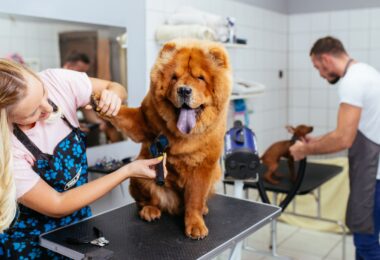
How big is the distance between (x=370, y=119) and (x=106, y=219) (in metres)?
1.44

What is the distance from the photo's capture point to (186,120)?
126 centimetres

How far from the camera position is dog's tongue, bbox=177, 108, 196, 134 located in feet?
4.12

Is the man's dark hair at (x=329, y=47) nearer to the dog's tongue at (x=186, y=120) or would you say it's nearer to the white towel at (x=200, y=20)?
the white towel at (x=200, y=20)

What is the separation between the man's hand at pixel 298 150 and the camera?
2365 mm

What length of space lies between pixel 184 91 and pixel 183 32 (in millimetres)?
1185

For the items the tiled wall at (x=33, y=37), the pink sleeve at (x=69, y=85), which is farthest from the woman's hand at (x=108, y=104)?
the tiled wall at (x=33, y=37)

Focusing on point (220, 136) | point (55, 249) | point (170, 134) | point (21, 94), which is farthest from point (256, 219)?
point (21, 94)

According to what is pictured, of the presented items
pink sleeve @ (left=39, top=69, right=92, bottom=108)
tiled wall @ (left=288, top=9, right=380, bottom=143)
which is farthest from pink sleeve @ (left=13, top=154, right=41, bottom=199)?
tiled wall @ (left=288, top=9, right=380, bottom=143)

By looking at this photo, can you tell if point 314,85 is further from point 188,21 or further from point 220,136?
point 220,136

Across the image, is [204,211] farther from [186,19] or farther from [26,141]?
[186,19]

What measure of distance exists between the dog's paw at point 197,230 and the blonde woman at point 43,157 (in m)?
0.22

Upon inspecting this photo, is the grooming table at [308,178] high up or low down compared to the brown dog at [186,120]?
down

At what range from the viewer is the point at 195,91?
1213mm

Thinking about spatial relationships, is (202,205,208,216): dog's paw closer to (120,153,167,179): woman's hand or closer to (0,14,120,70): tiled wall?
(120,153,167,179): woman's hand
